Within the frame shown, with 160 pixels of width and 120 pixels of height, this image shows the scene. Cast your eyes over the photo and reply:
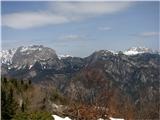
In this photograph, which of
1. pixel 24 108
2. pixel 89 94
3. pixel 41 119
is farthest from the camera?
pixel 89 94

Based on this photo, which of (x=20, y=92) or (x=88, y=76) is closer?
(x=20, y=92)

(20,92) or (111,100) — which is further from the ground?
(20,92)

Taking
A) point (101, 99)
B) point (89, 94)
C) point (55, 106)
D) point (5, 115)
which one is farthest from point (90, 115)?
point (89, 94)

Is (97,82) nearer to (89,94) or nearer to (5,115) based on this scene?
(89,94)

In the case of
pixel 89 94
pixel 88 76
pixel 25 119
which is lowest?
pixel 89 94

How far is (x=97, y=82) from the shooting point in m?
126

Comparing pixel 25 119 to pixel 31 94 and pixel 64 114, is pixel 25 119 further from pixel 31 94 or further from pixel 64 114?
pixel 31 94

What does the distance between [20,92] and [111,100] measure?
43.8 meters

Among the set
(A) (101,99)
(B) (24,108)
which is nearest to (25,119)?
(B) (24,108)

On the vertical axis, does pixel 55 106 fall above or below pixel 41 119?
below

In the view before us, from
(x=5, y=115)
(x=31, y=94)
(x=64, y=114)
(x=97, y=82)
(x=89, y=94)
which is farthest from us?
(x=89, y=94)

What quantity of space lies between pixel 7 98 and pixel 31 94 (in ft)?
137

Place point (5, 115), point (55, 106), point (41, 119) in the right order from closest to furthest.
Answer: point (5, 115), point (41, 119), point (55, 106)

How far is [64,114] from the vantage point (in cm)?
6681
